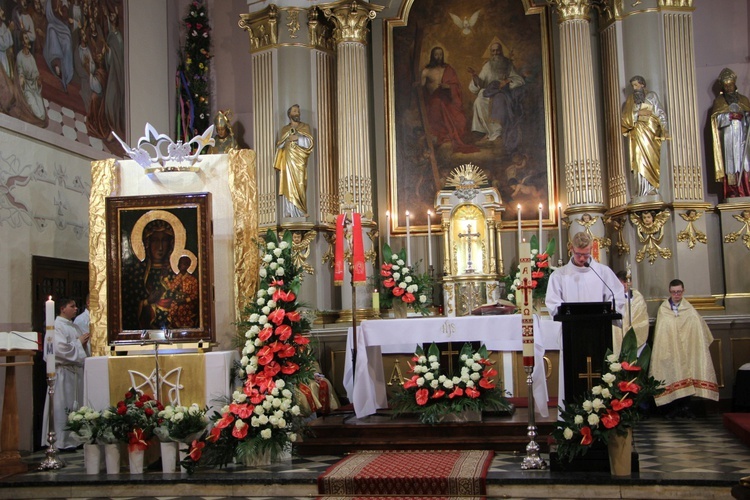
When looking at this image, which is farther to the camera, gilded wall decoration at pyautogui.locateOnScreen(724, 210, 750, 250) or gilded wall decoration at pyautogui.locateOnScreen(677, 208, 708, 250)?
gilded wall decoration at pyautogui.locateOnScreen(724, 210, 750, 250)

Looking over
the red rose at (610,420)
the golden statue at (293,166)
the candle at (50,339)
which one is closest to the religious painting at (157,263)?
the candle at (50,339)

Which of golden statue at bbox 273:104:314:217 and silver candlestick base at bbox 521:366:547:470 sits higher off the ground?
golden statue at bbox 273:104:314:217

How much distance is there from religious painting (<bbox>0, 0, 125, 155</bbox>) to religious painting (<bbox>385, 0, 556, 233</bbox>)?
12.8 ft

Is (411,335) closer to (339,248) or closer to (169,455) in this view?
(339,248)

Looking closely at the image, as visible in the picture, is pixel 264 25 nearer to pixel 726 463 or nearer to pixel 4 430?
pixel 4 430

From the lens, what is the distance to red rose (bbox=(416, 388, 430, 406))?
890 centimetres

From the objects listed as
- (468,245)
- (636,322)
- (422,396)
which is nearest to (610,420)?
(422,396)

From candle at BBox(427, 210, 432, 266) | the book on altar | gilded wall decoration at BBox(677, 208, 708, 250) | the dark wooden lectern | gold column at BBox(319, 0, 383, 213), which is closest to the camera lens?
the dark wooden lectern

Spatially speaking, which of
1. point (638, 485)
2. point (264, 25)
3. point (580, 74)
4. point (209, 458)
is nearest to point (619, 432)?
point (638, 485)

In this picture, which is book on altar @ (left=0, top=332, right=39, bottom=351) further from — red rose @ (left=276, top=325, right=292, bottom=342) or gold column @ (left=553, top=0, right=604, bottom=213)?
gold column @ (left=553, top=0, right=604, bottom=213)

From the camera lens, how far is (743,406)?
1075 centimetres

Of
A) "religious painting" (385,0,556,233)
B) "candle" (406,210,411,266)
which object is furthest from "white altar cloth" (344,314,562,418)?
"religious painting" (385,0,556,233)

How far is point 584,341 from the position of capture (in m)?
7.46

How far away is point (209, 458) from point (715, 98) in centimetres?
861
